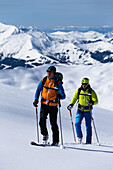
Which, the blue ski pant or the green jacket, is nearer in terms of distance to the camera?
the green jacket

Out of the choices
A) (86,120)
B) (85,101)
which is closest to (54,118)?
(85,101)

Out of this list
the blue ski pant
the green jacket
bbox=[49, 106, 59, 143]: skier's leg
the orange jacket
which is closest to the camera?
the orange jacket

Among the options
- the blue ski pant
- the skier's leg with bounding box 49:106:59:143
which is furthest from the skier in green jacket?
the skier's leg with bounding box 49:106:59:143

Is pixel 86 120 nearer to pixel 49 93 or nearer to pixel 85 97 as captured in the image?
pixel 85 97

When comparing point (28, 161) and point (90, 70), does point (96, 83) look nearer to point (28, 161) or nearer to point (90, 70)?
point (90, 70)

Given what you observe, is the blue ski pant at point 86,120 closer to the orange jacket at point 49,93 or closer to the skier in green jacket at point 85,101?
the skier in green jacket at point 85,101

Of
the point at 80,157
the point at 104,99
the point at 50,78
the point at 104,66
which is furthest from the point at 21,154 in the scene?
the point at 104,66

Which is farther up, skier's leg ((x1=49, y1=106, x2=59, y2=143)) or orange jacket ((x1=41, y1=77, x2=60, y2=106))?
orange jacket ((x1=41, y1=77, x2=60, y2=106))

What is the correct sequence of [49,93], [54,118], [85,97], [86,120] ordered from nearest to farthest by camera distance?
[49,93], [54,118], [85,97], [86,120]

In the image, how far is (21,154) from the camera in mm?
5047

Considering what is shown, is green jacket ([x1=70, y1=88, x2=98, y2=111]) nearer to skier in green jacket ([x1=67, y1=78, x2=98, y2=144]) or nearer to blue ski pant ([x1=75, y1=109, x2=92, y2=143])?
skier in green jacket ([x1=67, y1=78, x2=98, y2=144])

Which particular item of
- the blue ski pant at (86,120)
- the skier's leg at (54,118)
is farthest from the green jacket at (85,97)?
the skier's leg at (54,118)

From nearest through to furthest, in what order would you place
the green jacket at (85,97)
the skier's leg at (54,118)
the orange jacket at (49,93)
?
1. the orange jacket at (49,93)
2. the skier's leg at (54,118)
3. the green jacket at (85,97)

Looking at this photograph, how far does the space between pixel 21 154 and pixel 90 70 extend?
180715 millimetres
